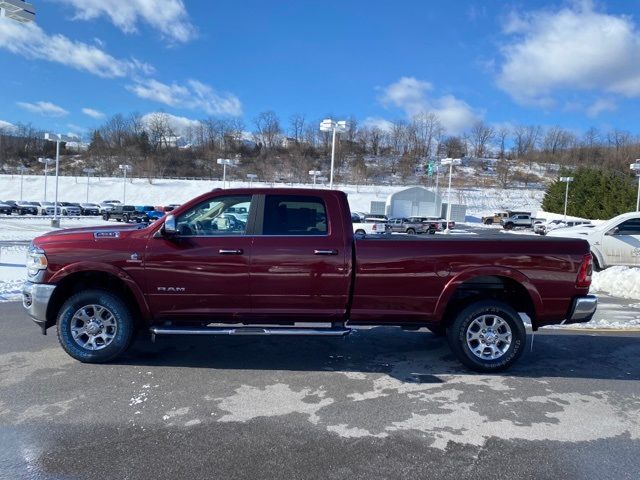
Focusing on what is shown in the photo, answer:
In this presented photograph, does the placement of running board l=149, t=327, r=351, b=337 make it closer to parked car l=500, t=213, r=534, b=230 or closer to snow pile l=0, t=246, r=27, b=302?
snow pile l=0, t=246, r=27, b=302

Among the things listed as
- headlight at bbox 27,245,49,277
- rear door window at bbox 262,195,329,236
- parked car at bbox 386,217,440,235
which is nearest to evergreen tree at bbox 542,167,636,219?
parked car at bbox 386,217,440,235

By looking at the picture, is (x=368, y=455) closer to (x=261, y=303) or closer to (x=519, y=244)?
(x=261, y=303)

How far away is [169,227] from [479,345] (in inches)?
143

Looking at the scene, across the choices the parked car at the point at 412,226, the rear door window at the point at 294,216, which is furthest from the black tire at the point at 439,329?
the parked car at the point at 412,226

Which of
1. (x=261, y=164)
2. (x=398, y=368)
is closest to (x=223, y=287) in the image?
(x=398, y=368)

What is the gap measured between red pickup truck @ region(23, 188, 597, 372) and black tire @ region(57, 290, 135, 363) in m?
0.01

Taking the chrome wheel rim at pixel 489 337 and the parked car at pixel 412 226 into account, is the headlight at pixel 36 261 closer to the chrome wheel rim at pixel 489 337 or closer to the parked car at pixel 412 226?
the chrome wheel rim at pixel 489 337

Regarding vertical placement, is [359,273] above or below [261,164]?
below

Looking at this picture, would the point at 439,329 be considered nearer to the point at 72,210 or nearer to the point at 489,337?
the point at 489,337

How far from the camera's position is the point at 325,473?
3.30 meters

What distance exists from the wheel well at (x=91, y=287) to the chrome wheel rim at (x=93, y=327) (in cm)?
22

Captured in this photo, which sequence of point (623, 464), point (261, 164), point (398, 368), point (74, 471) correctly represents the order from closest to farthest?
point (74, 471)
point (623, 464)
point (398, 368)
point (261, 164)

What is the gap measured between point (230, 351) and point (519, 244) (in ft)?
11.9

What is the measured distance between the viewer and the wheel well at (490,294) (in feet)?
17.7
